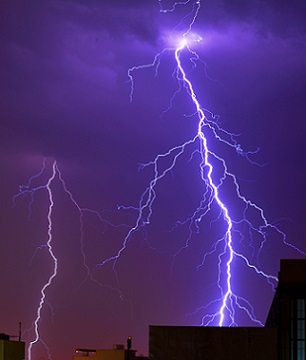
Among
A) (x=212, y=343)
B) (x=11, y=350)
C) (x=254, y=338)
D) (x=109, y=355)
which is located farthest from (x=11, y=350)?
(x=109, y=355)

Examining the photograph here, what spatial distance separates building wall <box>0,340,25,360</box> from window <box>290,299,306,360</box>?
10.8 metres

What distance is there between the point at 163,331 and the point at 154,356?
2.01 feet

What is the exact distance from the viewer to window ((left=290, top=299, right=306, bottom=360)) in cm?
2300

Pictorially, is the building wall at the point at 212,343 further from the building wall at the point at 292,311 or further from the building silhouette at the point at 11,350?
the building silhouette at the point at 11,350

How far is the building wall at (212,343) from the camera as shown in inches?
905

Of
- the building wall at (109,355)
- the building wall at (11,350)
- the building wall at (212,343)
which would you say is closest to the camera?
the building wall at (212,343)

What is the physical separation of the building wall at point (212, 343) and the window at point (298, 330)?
494 millimetres

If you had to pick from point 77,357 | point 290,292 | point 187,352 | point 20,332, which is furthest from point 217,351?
point 77,357

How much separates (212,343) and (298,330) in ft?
6.51

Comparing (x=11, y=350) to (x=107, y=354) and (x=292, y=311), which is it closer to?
(x=292, y=311)

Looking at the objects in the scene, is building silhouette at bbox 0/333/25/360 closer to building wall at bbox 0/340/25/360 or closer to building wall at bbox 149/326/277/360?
building wall at bbox 0/340/25/360

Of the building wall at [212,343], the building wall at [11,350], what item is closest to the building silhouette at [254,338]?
the building wall at [212,343]

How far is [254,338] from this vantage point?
2300 cm

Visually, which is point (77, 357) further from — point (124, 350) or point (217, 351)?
point (217, 351)
